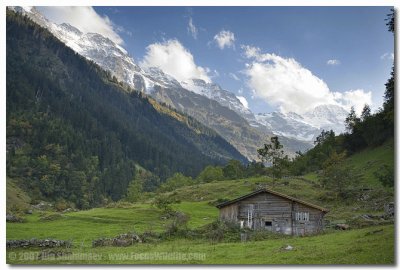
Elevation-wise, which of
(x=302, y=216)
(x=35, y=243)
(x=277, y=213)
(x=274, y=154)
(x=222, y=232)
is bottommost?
(x=35, y=243)

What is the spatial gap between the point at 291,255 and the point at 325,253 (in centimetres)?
246

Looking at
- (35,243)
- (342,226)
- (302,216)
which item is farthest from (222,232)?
(35,243)

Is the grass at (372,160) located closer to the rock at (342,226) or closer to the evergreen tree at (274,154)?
the evergreen tree at (274,154)

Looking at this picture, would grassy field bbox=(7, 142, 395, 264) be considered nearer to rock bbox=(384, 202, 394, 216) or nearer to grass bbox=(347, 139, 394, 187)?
grass bbox=(347, 139, 394, 187)

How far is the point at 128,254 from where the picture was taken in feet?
120

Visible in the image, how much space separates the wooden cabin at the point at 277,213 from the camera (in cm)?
5725

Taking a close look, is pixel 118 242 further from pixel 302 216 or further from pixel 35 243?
pixel 302 216

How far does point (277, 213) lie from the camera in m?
58.2

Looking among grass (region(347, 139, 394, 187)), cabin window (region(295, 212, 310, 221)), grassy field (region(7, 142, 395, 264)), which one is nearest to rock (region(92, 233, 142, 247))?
grassy field (region(7, 142, 395, 264))

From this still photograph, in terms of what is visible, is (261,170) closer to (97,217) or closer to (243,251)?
(97,217)

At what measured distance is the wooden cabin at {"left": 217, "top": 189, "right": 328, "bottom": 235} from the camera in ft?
188
